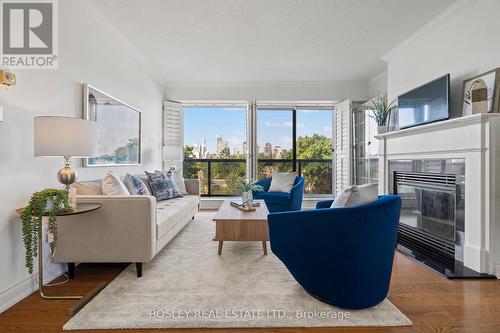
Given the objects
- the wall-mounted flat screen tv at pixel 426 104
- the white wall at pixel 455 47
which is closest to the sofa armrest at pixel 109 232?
the wall-mounted flat screen tv at pixel 426 104

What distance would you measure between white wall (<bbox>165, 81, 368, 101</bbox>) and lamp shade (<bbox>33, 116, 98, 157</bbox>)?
403cm

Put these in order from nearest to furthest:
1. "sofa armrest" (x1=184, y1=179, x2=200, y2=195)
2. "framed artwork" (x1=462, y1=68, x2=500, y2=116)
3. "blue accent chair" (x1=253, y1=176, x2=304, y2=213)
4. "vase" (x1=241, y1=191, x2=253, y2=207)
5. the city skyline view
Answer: "framed artwork" (x1=462, y1=68, x2=500, y2=116) < "vase" (x1=241, y1=191, x2=253, y2=207) < "blue accent chair" (x1=253, y1=176, x2=304, y2=213) < "sofa armrest" (x1=184, y1=179, x2=200, y2=195) < the city skyline view

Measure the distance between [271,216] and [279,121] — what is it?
14.9 ft

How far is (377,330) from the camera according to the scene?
1.67m

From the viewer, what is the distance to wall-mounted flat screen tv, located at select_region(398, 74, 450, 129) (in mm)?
3014

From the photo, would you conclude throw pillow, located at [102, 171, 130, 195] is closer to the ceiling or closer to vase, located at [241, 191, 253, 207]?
vase, located at [241, 191, 253, 207]

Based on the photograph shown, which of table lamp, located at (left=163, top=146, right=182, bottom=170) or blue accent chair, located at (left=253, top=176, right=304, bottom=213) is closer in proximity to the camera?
blue accent chair, located at (left=253, top=176, right=304, bottom=213)

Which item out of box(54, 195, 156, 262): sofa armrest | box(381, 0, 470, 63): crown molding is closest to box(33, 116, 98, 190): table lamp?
box(54, 195, 156, 262): sofa armrest

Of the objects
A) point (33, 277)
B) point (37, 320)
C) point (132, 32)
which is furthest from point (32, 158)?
point (132, 32)

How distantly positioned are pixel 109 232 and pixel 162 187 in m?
1.76

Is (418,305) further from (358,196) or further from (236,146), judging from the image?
(236,146)

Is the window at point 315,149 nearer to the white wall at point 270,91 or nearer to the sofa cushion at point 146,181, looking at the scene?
the white wall at point 270,91

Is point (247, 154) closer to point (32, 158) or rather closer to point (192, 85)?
point (192, 85)

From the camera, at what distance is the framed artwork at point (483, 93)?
8.39ft
